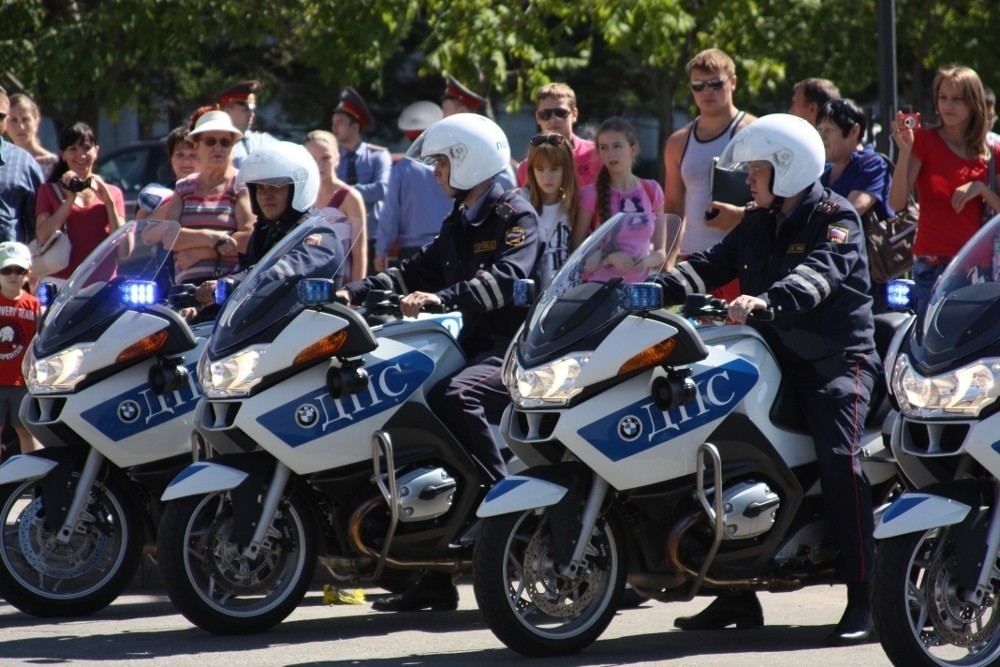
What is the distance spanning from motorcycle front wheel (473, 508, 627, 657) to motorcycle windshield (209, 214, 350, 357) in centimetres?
127

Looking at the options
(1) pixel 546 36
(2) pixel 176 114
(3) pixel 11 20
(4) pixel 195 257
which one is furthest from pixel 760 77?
(4) pixel 195 257

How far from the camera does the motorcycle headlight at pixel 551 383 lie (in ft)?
18.6

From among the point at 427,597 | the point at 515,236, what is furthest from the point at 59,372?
the point at 515,236

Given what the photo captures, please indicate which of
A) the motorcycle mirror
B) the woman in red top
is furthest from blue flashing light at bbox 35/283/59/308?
the woman in red top

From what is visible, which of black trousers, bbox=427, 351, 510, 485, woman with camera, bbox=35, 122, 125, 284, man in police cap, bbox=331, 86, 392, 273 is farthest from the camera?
man in police cap, bbox=331, 86, 392, 273

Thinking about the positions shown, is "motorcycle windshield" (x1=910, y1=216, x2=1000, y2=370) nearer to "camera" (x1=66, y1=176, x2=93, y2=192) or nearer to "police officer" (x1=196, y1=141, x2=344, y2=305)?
"police officer" (x1=196, y1=141, x2=344, y2=305)

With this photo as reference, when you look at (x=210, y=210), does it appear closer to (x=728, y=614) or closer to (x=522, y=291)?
(x=522, y=291)

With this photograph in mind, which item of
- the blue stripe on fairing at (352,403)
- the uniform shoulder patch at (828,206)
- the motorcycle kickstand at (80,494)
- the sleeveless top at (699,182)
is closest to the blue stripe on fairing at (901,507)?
the uniform shoulder patch at (828,206)

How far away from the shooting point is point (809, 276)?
5.78m

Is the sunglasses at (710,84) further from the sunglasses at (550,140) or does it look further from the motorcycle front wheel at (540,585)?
the motorcycle front wheel at (540,585)

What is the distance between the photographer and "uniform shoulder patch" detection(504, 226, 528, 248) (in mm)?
6645

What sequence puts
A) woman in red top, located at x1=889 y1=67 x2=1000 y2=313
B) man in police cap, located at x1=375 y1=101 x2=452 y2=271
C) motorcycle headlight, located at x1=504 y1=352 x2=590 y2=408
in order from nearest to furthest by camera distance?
motorcycle headlight, located at x1=504 y1=352 x2=590 y2=408, woman in red top, located at x1=889 y1=67 x2=1000 y2=313, man in police cap, located at x1=375 y1=101 x2=452 y2=271

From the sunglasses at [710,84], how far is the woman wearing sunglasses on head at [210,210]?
2273 mm

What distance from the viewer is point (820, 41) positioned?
25422 millimetres
